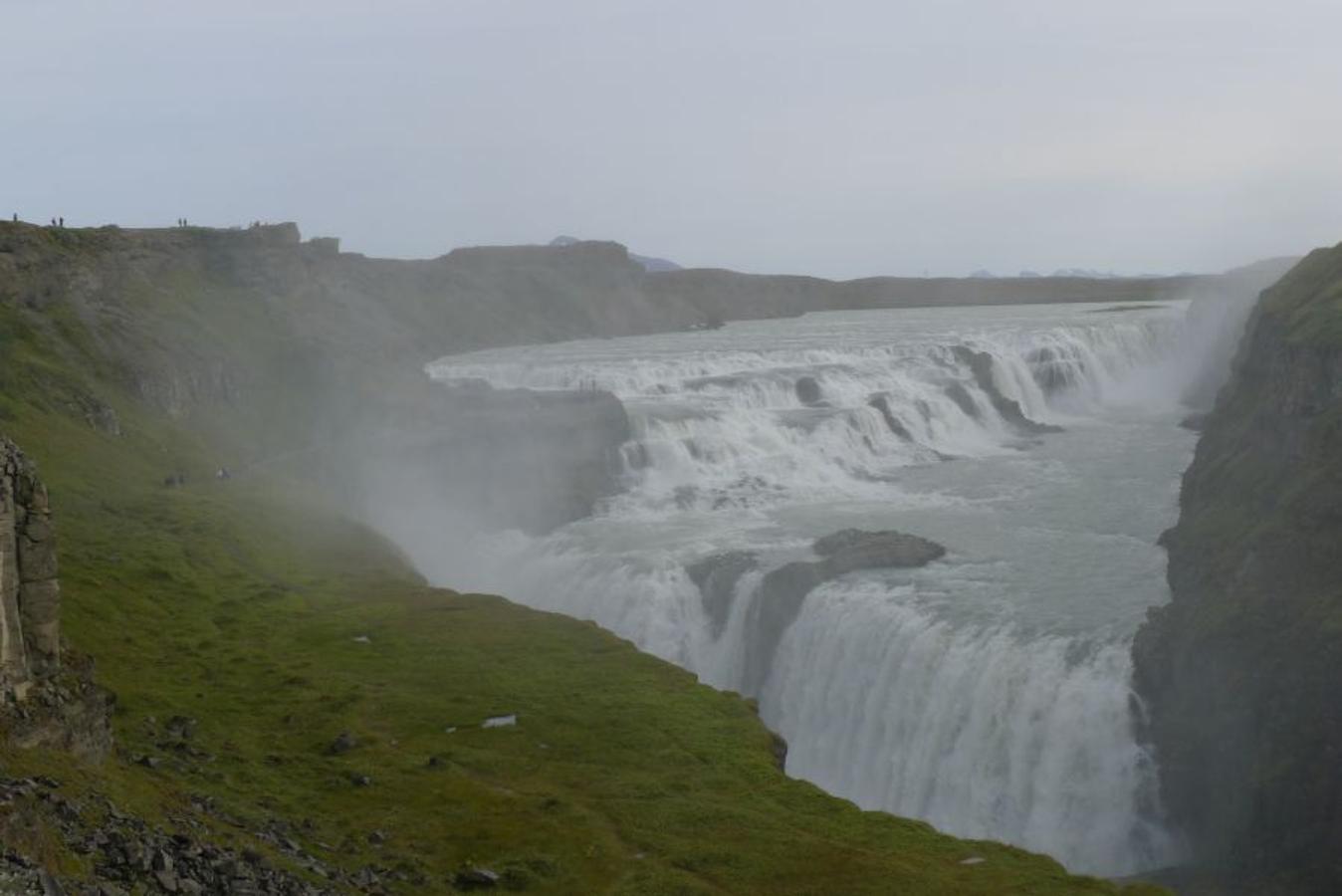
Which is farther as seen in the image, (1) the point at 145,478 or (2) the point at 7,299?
(2) the point at 7,299

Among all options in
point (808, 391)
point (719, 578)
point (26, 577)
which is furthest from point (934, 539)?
point (26, 577)

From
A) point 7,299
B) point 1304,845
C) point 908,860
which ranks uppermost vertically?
point 7,299

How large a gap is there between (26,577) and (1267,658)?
1107 inches

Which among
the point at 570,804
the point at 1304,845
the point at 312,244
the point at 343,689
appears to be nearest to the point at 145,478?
the point at 343,689

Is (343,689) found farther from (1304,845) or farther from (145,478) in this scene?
(145,478)

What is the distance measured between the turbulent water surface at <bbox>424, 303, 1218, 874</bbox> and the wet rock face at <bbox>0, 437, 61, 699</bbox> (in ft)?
79.0

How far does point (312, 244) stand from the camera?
114 metres

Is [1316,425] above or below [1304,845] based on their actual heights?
above

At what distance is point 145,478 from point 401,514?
15.6m

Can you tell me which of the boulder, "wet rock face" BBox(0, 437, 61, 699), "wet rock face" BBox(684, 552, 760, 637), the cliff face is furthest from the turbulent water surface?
"wet rock face" BBox(0, 437, 61, 699)

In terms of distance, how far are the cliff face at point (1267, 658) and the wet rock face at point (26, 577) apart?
85.5 feet

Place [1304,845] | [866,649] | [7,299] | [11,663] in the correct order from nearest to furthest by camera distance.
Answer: [11,663] → [1304,845] → [866,649] → [7,299]

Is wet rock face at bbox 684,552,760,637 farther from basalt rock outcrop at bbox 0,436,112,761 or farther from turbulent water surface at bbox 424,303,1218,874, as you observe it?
basalt rock outcrop at bbox 0,436,112,761

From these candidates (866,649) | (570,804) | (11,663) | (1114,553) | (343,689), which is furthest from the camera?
(1114,553)
